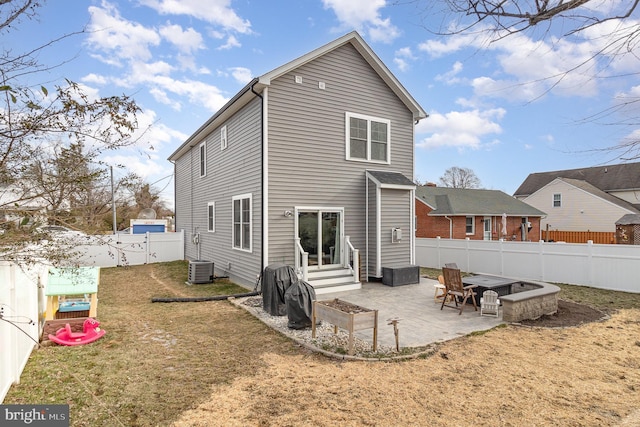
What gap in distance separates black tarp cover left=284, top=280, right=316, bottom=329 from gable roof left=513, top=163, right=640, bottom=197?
96.8 feet

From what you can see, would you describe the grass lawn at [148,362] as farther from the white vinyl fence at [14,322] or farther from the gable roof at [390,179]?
the gable roof at [390,179]

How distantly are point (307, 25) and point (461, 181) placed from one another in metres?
47.1

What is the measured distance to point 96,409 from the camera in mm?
3686

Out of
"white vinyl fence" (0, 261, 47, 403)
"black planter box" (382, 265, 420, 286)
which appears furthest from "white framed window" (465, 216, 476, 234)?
"white vinyl fence" (0, 261, 47, 403)

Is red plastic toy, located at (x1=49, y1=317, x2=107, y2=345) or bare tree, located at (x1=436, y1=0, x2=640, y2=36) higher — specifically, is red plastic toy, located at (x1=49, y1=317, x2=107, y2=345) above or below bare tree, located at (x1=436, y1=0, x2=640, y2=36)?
below

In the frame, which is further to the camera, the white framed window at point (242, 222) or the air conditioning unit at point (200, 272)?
the air conditioning unit at point (200, 272)

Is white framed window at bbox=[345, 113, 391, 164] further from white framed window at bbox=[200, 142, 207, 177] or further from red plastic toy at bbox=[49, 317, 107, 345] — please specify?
red plastic toy at bbox=[49, 317, 107, 345]

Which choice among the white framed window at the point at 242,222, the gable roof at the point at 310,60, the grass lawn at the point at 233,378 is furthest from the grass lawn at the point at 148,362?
the gable roof at the point at 310,60

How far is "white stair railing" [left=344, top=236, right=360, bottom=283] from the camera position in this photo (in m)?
10.0

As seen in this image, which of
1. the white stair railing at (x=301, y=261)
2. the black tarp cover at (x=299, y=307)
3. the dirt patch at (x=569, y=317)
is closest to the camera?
the black tarp cover at (x=299, y=307)

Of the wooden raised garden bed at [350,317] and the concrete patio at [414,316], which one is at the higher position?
the wooden raised garden bed at [350,317]

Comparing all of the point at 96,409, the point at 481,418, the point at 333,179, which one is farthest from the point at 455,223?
the point at 96,409

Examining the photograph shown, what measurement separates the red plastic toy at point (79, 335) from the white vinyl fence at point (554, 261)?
1262 centimetres

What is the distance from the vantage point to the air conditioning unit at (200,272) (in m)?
11.2
